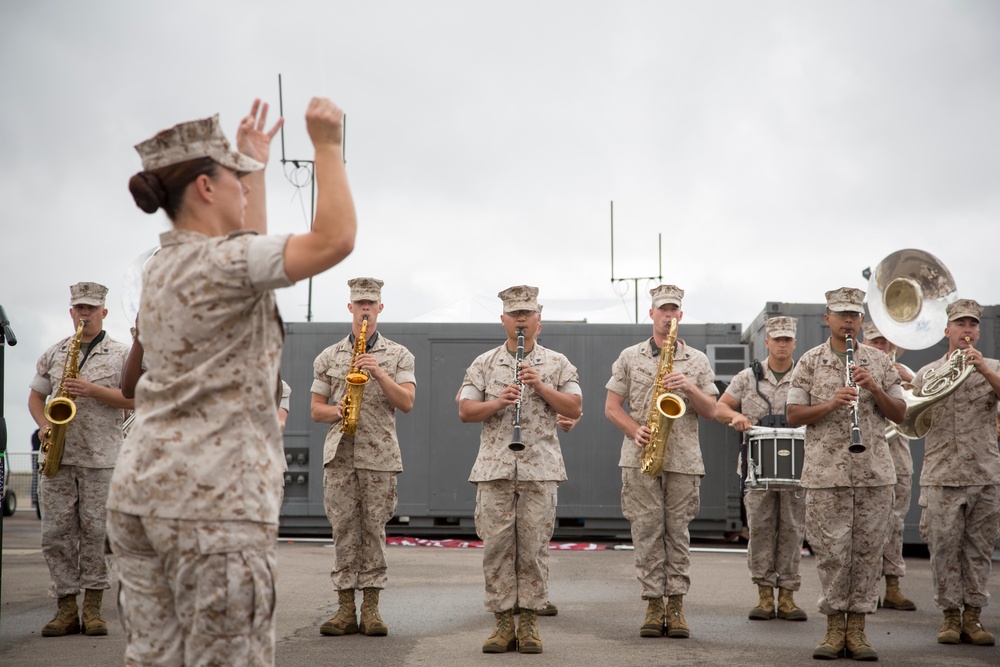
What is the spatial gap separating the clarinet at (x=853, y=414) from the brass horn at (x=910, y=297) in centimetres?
146

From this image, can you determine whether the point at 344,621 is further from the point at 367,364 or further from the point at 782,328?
the point at 782,328

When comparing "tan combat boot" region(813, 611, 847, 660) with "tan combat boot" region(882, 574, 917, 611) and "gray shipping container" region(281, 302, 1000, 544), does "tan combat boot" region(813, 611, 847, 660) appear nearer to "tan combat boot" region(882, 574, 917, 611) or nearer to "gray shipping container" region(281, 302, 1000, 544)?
"tan combat boot" region(882, 574, 917, 611)

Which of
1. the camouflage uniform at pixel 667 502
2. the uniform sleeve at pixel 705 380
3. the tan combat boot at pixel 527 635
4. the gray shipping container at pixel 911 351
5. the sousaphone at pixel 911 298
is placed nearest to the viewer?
the tan combat boot at pixel 527 635

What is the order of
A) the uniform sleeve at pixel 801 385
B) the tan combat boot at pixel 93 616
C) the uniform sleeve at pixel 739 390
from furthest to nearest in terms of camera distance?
the uniform sleeve at pixel 739 390, the tan combat boot at pixel 93 616, the uniform sleeve at pixel 801 385

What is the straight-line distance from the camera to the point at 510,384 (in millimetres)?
7074

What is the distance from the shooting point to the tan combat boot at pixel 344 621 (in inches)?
289

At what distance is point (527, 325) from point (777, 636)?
9.78ft

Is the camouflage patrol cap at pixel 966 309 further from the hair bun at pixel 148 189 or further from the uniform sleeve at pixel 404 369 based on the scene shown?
the hair bun at pixel 148 189

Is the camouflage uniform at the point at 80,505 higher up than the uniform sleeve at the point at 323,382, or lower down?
lower down

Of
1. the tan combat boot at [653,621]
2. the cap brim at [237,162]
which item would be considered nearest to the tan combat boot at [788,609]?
the tan combat boot at [653,621]

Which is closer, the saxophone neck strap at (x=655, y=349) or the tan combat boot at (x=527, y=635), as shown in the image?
the tan combat boot at (x=527, y=635)

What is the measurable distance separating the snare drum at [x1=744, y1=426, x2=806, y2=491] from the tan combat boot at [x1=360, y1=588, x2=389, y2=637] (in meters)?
3.31

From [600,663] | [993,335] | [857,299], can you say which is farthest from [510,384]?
[993,335]

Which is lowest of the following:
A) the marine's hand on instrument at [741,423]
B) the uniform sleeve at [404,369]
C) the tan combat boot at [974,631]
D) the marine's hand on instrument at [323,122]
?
the tan combat boot at [974,631]
